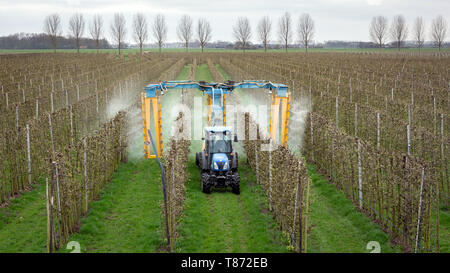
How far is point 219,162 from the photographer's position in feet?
44.5

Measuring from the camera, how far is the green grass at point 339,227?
1008 cm

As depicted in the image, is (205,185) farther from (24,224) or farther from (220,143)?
(24,224)

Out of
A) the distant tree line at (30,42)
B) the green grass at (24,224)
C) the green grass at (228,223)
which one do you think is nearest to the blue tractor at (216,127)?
the green grass at (228,223)

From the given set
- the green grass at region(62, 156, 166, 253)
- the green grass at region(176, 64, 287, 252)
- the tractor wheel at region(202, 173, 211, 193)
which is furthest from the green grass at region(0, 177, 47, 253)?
the tractor wheel at region(202, 173, 211, 193)

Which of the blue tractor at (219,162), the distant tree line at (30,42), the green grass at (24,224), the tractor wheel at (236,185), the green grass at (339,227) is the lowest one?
the green grass at (339,227)

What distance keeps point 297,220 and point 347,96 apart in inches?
698

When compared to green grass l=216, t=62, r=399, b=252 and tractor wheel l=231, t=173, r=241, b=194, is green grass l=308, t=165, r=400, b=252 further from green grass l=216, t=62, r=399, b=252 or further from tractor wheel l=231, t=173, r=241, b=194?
tractor wheel l=231, t=173, r=241, b=194

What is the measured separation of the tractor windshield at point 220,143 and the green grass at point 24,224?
498cm

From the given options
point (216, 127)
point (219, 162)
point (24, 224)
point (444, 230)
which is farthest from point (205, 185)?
point (444, 230)

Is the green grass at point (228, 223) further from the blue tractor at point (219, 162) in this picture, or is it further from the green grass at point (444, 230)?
the green grass at point (444, 230)

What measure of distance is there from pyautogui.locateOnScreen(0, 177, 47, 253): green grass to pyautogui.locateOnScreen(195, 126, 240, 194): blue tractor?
4577 millimetres

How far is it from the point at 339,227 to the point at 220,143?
14.9ft
